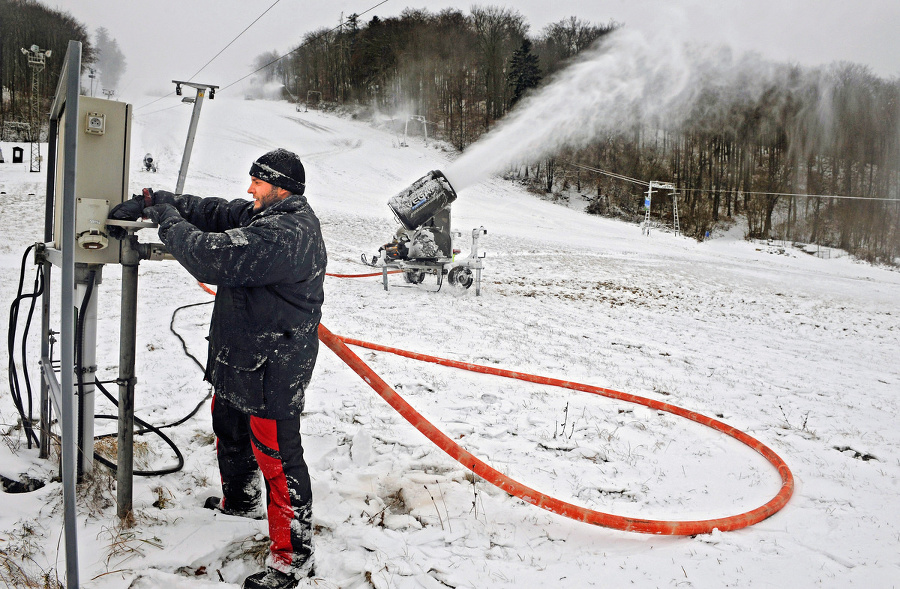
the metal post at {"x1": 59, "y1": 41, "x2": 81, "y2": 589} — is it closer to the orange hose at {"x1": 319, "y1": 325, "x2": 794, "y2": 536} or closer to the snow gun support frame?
the orange hose at {"x1": 319, "y1": 325, "x2": 794, "y2": 536}

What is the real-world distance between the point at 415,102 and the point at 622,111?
93.1 feet

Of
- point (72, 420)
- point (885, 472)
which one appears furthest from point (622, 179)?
point (72, 420)

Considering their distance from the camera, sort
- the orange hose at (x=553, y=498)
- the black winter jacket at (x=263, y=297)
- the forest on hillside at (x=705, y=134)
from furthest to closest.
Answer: the forest on hillside at (x=705, y=134), the orange hose at (x=553, y=498), the black winter jacket at (x=263, y=297)

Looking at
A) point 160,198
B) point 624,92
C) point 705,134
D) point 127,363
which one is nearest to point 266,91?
point 705,134

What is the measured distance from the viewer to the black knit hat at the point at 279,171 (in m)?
2.36

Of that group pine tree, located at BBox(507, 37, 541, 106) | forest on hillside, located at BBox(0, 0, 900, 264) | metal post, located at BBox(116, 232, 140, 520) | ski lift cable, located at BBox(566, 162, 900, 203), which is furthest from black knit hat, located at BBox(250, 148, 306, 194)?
pine tree, located at BBox(507, 37, 541, 106)

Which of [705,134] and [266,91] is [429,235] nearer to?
[705,134]

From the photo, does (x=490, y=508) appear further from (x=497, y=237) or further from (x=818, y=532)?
(x=497, y=237)

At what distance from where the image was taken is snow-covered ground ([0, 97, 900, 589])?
2.46 metres

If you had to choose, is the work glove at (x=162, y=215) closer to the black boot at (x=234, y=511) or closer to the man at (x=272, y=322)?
the man at (x=272, y=322)

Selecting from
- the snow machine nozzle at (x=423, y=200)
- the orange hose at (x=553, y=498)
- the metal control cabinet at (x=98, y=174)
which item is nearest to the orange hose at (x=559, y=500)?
the orange hose at (x=553, y=498)

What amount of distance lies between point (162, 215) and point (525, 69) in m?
50.2

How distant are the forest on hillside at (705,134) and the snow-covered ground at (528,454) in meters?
27.2

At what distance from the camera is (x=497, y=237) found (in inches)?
876
